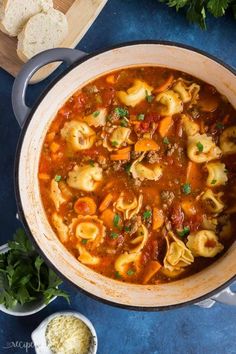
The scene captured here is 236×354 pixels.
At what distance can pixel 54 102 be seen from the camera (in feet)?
13.5

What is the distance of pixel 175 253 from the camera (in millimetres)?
4133

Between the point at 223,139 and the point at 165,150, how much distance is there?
37 cm

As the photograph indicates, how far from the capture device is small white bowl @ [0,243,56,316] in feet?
14.3

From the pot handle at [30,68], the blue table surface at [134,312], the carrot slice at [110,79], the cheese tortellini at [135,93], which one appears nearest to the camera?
the pot handle at [30,68]

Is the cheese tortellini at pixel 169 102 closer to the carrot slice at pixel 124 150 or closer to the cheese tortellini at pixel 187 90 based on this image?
the cheese tortellini at pixel 187 90

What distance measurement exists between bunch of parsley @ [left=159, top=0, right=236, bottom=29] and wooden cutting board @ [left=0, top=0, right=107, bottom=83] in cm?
51

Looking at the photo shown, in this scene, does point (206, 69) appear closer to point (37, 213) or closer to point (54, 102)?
point (54, 102)

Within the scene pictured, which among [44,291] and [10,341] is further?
[10,341]

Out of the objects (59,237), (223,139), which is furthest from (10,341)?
(223,139)

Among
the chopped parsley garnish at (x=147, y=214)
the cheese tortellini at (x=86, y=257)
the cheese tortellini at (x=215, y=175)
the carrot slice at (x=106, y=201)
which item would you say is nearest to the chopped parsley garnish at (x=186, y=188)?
the cheese tortellini at (x=215, y=175)

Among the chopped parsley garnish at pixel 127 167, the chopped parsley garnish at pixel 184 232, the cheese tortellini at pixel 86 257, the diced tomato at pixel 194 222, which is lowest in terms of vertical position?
the cheese tortellini at pixel 86 257

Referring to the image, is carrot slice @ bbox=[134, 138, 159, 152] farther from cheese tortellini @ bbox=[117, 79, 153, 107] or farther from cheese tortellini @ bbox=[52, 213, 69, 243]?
cheese tortellini @ bbox=[52, 213, 69, 243]

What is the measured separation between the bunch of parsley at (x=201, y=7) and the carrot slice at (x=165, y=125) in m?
0.73

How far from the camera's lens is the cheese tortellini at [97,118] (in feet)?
13.5
